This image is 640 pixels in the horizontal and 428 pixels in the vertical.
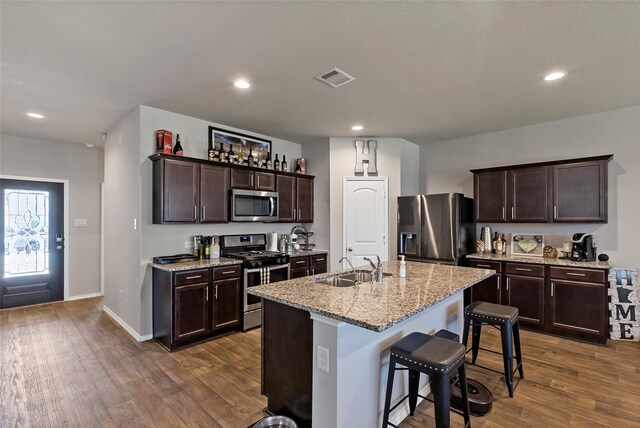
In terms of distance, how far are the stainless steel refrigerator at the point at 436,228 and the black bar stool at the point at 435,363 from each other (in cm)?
259

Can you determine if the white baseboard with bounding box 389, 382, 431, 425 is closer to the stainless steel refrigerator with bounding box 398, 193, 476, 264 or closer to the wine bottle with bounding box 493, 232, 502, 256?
the stainless steel refrigerator with bounding box 398, 193, 476, 264

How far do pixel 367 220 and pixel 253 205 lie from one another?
6.03 feet

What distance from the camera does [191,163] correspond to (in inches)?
153

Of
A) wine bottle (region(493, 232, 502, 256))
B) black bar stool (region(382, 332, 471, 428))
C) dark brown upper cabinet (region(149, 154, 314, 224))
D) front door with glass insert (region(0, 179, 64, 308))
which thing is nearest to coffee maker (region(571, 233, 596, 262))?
wine bottle (region(493, 232, 502, 256))

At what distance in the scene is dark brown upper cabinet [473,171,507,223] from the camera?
4445mm

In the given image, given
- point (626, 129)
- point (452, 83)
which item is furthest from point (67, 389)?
point (626, 129)

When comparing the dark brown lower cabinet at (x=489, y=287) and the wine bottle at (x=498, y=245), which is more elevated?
the wine bottle at (x=498, y=245)

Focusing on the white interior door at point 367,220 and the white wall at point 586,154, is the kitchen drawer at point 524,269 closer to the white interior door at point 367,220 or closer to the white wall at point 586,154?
the white wall at point 586,154

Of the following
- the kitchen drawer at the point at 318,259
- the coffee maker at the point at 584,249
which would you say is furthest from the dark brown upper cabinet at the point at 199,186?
the coffee maker at the point at 584,249

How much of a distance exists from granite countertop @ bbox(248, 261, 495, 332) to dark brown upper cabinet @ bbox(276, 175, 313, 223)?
2447mm

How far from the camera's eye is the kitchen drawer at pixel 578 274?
11.7 ft

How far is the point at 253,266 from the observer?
13.2 feet

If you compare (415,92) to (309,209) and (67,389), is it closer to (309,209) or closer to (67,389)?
(309,209)

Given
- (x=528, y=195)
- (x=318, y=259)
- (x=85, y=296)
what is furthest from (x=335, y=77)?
(x=85, y=296)
